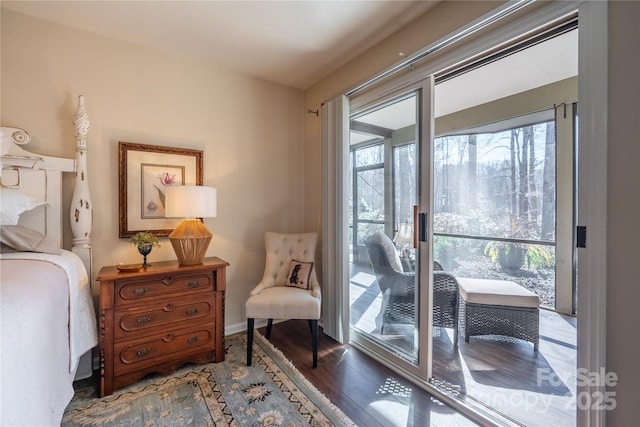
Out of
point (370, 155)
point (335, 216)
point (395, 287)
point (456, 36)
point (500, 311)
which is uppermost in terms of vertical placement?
point (456, 36)

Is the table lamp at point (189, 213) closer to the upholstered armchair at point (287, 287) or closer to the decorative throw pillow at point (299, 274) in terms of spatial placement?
the upholstered armchair at point (287, 287)

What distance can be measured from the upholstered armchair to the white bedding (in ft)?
3.44

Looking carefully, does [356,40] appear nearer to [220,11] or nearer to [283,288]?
[220,11]

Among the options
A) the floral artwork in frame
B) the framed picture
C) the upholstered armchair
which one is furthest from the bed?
the upholstered armchair

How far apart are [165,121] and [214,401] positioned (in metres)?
2.27

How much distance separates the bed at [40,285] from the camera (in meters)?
0.83

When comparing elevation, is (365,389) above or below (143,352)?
below

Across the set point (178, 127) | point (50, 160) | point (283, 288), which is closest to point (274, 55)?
point (178, 127)

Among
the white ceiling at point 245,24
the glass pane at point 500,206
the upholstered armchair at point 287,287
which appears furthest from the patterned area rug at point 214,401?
the white ceiling at point 245,24

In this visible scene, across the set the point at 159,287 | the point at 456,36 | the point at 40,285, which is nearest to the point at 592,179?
the point at 456,36

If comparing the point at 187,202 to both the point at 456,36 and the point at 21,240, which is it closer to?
the point at 21,240

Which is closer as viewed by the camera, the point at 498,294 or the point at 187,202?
the point at 187,202

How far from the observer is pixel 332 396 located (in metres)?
1.78

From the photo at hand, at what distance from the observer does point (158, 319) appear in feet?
6.49
